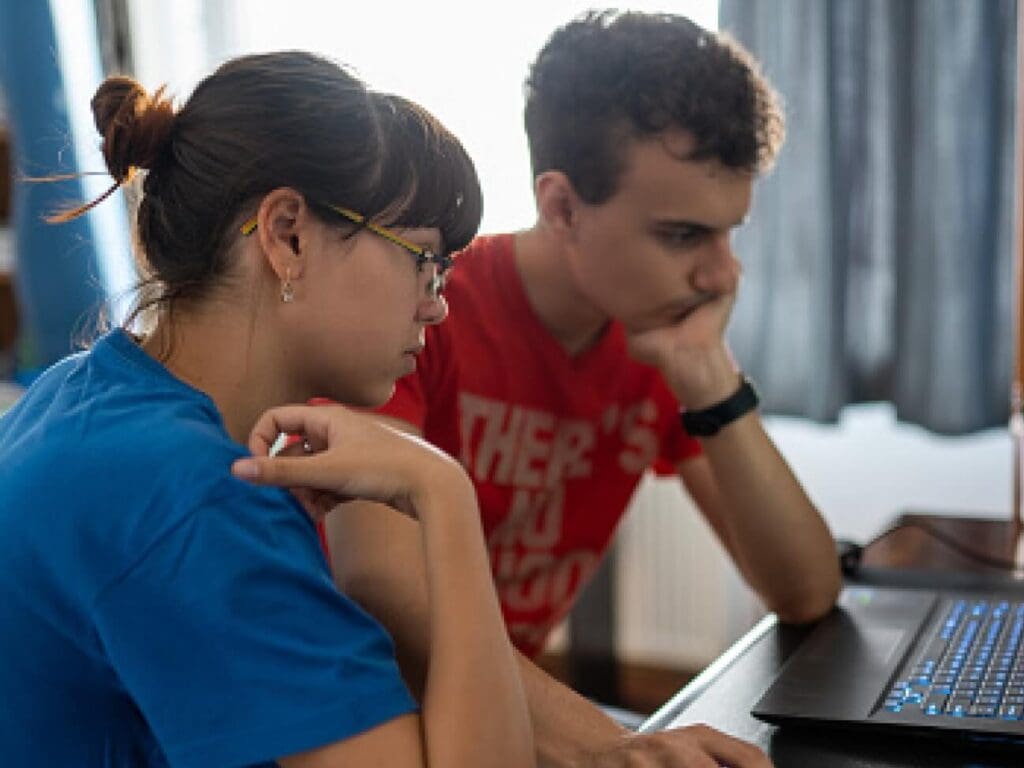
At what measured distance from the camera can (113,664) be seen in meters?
0.85

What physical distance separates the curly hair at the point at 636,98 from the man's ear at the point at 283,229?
23.6 inches

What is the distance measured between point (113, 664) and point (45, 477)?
13cm

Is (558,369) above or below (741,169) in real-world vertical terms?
below

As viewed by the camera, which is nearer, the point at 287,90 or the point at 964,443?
the point at 287,90

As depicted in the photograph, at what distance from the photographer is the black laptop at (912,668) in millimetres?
1037

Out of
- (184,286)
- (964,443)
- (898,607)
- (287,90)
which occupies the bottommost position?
(964,443)

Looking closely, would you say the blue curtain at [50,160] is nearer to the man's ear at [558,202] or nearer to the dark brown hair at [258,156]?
the man's ear at [558,202]

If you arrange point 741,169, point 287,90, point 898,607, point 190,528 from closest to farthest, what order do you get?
point 190,528 → point 287,90 → point 898,607 → point 741,169

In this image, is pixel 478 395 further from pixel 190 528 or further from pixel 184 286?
pixel 190 528

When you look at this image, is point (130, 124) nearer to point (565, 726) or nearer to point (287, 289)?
point (287, 289)

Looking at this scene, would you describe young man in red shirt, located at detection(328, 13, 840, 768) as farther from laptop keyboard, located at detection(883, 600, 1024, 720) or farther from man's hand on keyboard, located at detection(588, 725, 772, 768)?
man's hand on keyboard, located at detection(588, 725, 772, 768)

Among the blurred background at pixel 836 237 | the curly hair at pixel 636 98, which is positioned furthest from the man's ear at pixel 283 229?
the blurred background at pixel 836 237

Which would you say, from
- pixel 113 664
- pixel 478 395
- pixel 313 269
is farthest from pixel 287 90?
pixel 478 395

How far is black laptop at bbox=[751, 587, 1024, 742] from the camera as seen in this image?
1037 millimetres
